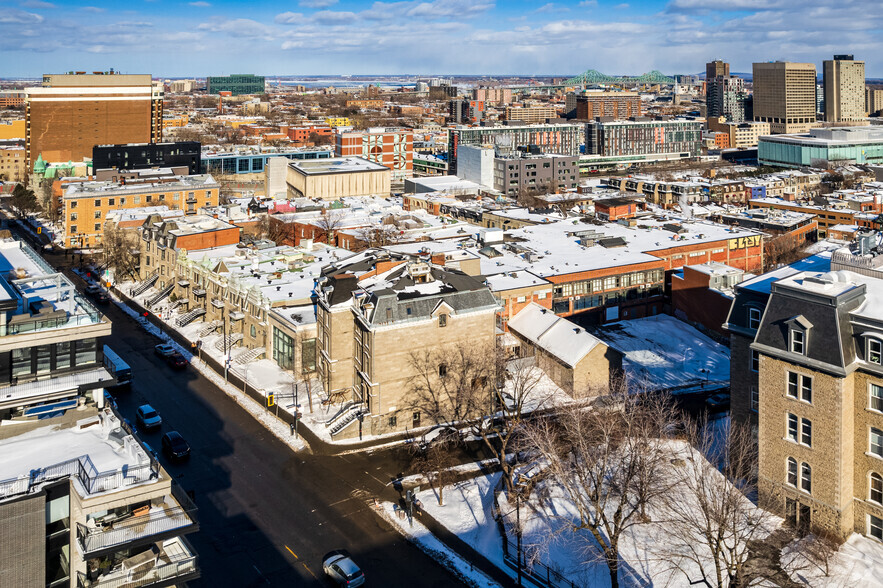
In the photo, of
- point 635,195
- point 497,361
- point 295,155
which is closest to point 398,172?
point 295,155

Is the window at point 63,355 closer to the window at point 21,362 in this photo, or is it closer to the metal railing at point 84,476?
the window at point 21,362

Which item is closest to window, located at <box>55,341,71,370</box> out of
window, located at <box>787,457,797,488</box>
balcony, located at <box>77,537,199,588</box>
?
balcony, located at <box>77,537,199,588</box>

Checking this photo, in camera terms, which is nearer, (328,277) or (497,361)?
(497,361)

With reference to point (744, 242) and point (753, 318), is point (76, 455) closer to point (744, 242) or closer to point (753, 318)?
point (753, 318)

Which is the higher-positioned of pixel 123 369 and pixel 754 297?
pixel 754 297

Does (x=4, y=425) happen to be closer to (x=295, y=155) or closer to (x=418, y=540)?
(x=418, y=540)

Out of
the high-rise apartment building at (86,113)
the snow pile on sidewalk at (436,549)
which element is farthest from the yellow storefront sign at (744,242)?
the high-rise apartment building at (86,113)
